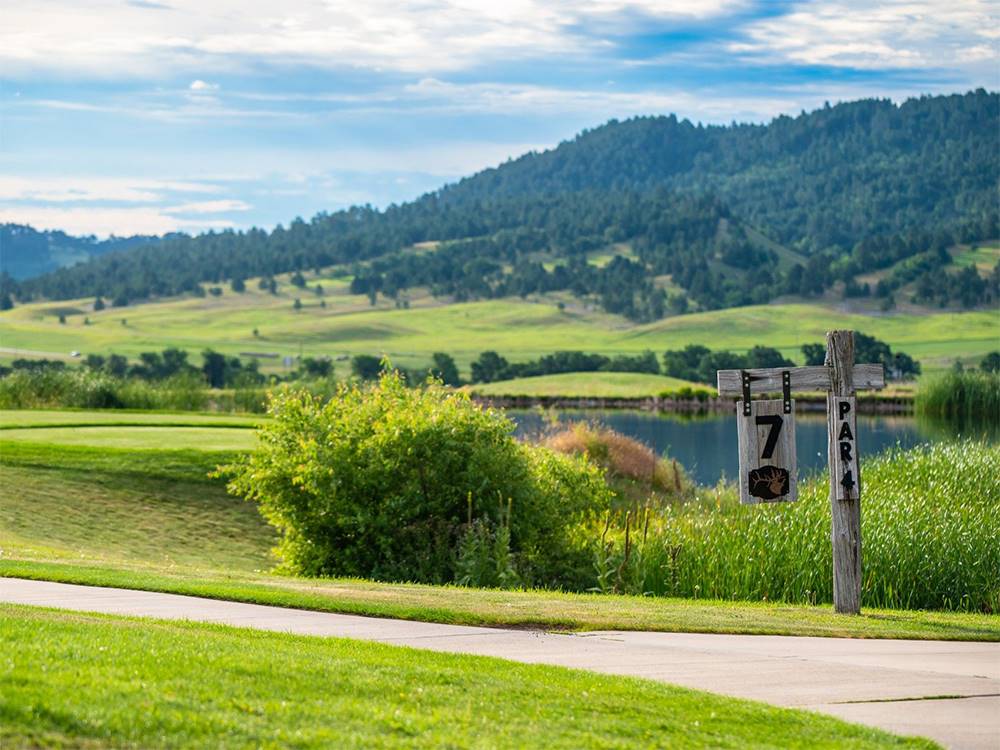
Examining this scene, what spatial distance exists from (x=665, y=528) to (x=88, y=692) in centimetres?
1408

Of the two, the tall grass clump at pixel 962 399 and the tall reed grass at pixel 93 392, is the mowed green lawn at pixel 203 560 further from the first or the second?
the tall grass clump at pixel 962 399

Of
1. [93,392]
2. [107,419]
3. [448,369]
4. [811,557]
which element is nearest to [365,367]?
[448,369]

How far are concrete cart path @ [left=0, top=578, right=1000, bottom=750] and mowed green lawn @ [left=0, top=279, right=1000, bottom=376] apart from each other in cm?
12980

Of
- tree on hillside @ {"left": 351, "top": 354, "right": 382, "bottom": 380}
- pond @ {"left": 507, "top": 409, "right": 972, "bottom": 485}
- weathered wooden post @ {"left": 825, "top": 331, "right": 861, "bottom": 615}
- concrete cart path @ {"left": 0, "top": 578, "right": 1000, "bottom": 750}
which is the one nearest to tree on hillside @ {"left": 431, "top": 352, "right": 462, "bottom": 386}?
tree on hillside @ {"left": 351, "top": 354, "right": 382, "bottom": 380}

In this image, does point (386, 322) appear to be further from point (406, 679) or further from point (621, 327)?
point (406, 679)

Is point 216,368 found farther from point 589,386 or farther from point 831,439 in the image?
point 831,439

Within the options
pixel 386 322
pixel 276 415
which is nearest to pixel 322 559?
pixel 276 415

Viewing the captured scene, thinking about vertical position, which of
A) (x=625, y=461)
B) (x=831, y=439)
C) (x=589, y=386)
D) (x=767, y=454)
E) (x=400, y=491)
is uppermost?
(x=831, y=439)

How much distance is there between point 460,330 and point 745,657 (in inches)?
6658

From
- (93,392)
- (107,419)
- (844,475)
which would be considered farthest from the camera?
(93,392)

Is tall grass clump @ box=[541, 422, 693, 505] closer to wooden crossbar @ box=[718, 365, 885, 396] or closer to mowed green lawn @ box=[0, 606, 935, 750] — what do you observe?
wooden crossbar @ box=[718, 365, 885, 396]

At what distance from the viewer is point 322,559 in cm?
2078

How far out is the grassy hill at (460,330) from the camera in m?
157

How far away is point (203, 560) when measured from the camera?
21906 mm
